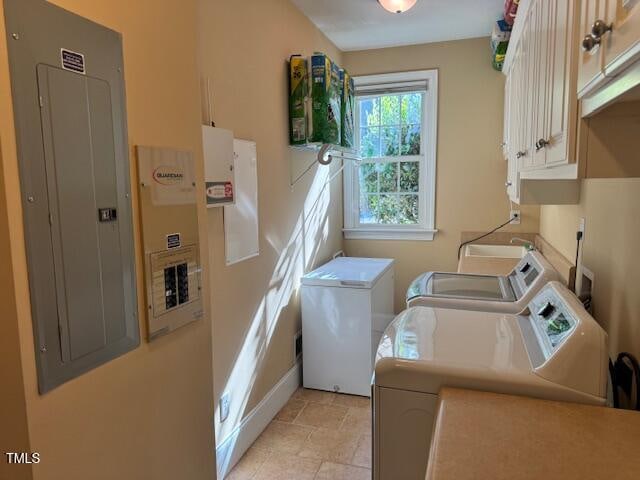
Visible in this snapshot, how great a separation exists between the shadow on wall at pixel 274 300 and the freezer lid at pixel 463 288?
919mm

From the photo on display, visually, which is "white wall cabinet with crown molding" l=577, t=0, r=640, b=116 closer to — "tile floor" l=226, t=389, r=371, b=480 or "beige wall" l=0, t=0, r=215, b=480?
"beige wall" l=0, t=0, r=215, b=480

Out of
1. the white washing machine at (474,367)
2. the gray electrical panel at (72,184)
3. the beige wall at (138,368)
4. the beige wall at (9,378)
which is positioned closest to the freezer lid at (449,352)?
the white washing machine at (474,367)

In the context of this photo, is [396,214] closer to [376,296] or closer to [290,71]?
[376,296]

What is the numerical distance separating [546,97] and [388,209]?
2.60 meters

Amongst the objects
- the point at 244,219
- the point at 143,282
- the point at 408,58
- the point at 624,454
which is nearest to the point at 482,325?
the point at 624,454

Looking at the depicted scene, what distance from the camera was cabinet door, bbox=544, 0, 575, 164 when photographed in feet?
3.60

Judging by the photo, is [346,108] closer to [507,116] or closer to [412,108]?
[412,108]

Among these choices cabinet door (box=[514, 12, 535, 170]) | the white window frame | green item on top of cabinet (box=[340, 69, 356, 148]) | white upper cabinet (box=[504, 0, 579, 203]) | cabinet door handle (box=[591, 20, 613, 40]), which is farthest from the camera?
the white window frame

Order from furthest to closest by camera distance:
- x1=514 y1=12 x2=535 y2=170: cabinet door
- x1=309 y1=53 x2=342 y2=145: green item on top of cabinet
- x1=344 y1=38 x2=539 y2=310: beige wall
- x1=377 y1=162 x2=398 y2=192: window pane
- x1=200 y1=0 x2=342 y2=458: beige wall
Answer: x1=377 y1=162 x2=398 y2=192: window pane, x1=344 y1=38 x2=539 y2=310: beige wall, x1=309 y1=53 x2=342 y2=145: green item on top of cabinet, x1=200 y1=0 x2=342 y2=458: beige wall, x1=514 y1=12 x2=535 y2=170: cabinet door

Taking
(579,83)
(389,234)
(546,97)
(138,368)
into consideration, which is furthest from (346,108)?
(138,368)

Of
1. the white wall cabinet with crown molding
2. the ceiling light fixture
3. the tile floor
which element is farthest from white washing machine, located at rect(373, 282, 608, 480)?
the ceiling light fixture

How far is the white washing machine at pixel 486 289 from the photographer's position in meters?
1.82

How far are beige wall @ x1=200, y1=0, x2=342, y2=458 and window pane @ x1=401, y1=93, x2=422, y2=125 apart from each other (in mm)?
903

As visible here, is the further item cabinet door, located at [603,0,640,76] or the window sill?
the window sill
